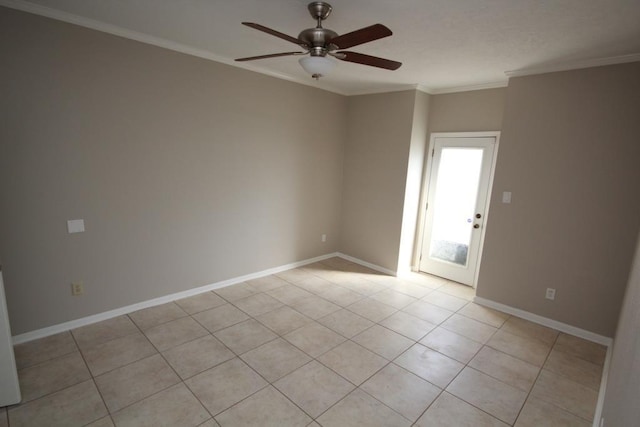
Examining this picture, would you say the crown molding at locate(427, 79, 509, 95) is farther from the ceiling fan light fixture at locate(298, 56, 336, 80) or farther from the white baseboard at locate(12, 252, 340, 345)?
the white baseboard at locate(12, 252, 340, 345)

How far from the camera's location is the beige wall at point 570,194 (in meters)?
2.74

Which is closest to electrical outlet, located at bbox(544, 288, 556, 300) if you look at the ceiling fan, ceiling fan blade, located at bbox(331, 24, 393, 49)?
the ceiling fan

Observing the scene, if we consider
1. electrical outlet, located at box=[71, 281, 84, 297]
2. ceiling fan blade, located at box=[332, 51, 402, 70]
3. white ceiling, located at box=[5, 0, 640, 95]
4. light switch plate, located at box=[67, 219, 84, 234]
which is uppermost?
white ceiling, located at box=[5, 0, 640, 95]

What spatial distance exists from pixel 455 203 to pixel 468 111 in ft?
4.02

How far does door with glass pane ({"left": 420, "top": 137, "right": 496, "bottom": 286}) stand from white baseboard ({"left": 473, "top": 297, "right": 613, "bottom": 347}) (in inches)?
23.9

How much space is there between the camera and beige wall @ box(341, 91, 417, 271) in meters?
4.23

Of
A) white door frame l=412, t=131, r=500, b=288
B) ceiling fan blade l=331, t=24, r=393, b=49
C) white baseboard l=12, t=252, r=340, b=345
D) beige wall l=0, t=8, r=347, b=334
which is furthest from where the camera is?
white door frame l=412, t=131, r=500, b=288

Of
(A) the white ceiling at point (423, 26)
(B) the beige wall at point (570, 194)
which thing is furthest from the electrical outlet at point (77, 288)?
(B) the beige wall at point (570, 194)

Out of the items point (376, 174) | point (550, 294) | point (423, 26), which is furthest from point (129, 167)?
point (550, 294)

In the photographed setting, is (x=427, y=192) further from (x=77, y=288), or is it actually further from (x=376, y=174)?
(x=77, y=288)

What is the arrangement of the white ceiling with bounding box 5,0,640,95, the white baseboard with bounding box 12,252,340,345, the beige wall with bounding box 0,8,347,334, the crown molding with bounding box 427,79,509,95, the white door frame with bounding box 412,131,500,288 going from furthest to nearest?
the white door frame with bounding box 412,131,500,288
the crown molding with bounding box 427,79,509,95
the white baseboard with bounding box 12,252,340,345
the beige wall with bounding box 0,8,347,334
the white ceiling with bounding box 5,0,640,95

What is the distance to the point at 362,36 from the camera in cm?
166

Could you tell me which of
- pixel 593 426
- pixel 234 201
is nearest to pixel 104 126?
pixel 234 201

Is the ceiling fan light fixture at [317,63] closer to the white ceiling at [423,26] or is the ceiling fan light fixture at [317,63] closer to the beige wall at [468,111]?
the white ceiling at [423,26]
